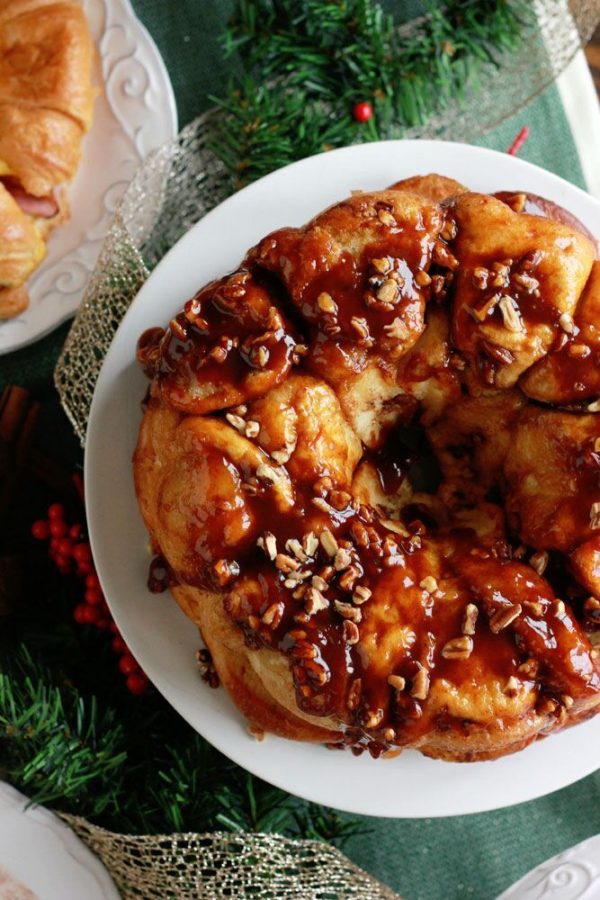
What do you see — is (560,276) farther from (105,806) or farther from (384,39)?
(105,806)

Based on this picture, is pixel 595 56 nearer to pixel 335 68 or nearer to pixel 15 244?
pixel 335 68

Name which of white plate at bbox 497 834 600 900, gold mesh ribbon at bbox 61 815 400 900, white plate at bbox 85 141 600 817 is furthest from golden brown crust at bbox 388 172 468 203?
white plate at bbox 497 834 600 900

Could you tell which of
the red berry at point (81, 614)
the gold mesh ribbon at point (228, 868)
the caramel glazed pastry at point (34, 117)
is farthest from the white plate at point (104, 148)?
the gold mesh ribbon at point (228, 868)

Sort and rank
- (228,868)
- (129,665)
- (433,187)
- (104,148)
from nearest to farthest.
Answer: (433,187) → (228,868) → (129,665) → (104,148)

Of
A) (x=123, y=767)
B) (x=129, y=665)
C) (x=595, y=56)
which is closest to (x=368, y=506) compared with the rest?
(x=129, y=665)

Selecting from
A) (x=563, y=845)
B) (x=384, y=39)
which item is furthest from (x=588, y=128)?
(x=563, y=845)

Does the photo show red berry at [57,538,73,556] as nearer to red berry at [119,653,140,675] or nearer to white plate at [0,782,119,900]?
red berry at [119,653,140,675]

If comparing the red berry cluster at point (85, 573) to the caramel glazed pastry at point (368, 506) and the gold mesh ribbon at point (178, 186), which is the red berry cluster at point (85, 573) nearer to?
the gold mesh ribbon at point (178, 186)
